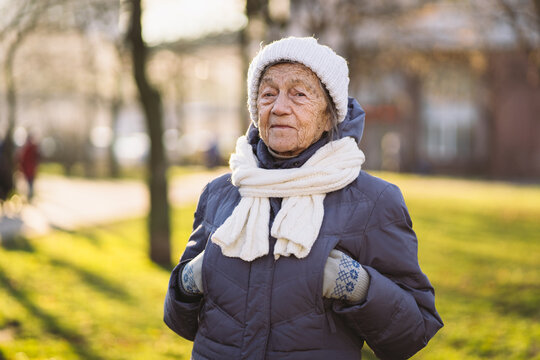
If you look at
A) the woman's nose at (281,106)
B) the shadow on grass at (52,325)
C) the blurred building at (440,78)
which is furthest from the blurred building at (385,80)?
the woman's nose at (281,106)

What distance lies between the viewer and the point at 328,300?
7.40ft

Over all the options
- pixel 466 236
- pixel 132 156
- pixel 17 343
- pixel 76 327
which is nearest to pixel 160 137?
pixel 76 327

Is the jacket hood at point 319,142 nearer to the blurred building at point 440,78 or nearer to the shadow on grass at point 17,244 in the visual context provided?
the blurred building at point 440,78

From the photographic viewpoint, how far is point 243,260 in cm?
230

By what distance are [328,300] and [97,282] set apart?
704 cm

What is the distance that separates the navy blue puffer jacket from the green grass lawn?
12.0 ft

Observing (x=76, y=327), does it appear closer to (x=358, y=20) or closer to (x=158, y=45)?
(x=358, y=20)

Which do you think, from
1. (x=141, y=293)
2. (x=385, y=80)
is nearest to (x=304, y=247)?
(x=141, y=293)

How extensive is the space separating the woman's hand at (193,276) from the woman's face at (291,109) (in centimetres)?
53

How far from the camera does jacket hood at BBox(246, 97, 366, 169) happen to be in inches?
95.0

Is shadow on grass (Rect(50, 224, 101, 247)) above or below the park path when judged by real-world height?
above

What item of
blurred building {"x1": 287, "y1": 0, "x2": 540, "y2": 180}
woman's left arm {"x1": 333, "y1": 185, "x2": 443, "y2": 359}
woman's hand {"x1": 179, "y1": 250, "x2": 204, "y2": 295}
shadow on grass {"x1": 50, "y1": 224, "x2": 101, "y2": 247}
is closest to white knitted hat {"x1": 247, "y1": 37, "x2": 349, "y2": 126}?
woman's left arm {"x1": 333, "y1": 185, "x2": 443, "y2": 359}

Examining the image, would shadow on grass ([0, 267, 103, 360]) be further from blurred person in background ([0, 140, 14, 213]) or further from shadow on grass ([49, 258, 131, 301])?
blurred person in background ([0, 140, 14, 213])

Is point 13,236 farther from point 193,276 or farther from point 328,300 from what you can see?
point 328,300
